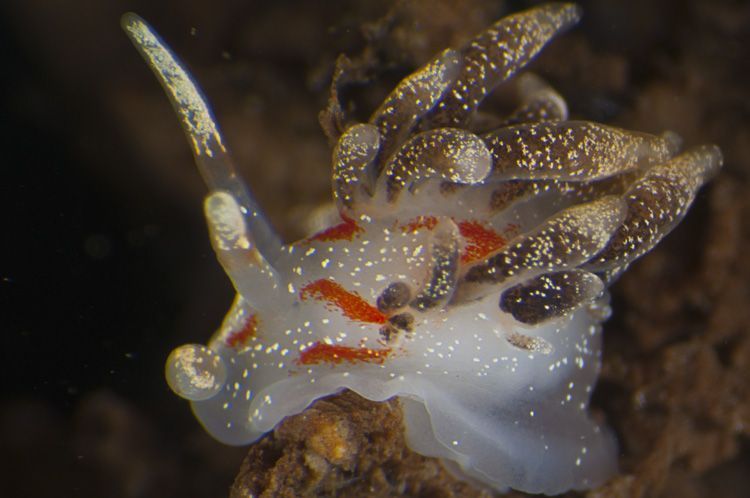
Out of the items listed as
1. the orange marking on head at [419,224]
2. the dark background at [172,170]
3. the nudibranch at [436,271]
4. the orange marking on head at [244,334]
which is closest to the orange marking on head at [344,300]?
the nudibranch at [436,271]

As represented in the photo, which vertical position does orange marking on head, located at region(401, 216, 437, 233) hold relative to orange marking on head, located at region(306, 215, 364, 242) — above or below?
below

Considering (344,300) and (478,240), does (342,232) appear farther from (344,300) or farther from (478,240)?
(478,240)

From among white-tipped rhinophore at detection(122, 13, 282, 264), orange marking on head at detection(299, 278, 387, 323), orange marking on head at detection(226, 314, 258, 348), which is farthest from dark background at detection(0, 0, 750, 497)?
orange marking on head at detection(226, 314, 258, 348)

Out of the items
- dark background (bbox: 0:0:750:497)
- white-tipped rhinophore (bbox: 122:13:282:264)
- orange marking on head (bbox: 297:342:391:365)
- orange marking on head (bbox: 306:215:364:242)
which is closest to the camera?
white-tipped rhinophore (bbox: 122:13:282:264)

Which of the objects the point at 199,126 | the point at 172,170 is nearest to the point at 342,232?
the point at 199,126

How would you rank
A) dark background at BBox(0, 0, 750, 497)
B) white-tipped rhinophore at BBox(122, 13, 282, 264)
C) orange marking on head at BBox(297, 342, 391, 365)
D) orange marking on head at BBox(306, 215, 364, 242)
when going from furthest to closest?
dark background at BBox(0, 0, 750, 497), orange marking on head at BBox(306, 215, 364, 242), orange marking on head at BBox(297, 342, 391, 365), white-tipped rhinophore at BBox(122, 13, 282, 264)

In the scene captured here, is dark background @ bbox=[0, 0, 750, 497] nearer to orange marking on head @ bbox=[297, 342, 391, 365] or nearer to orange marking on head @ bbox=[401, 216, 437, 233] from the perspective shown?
orange marking on head @ bbox=[401, 216, 437, 233]
